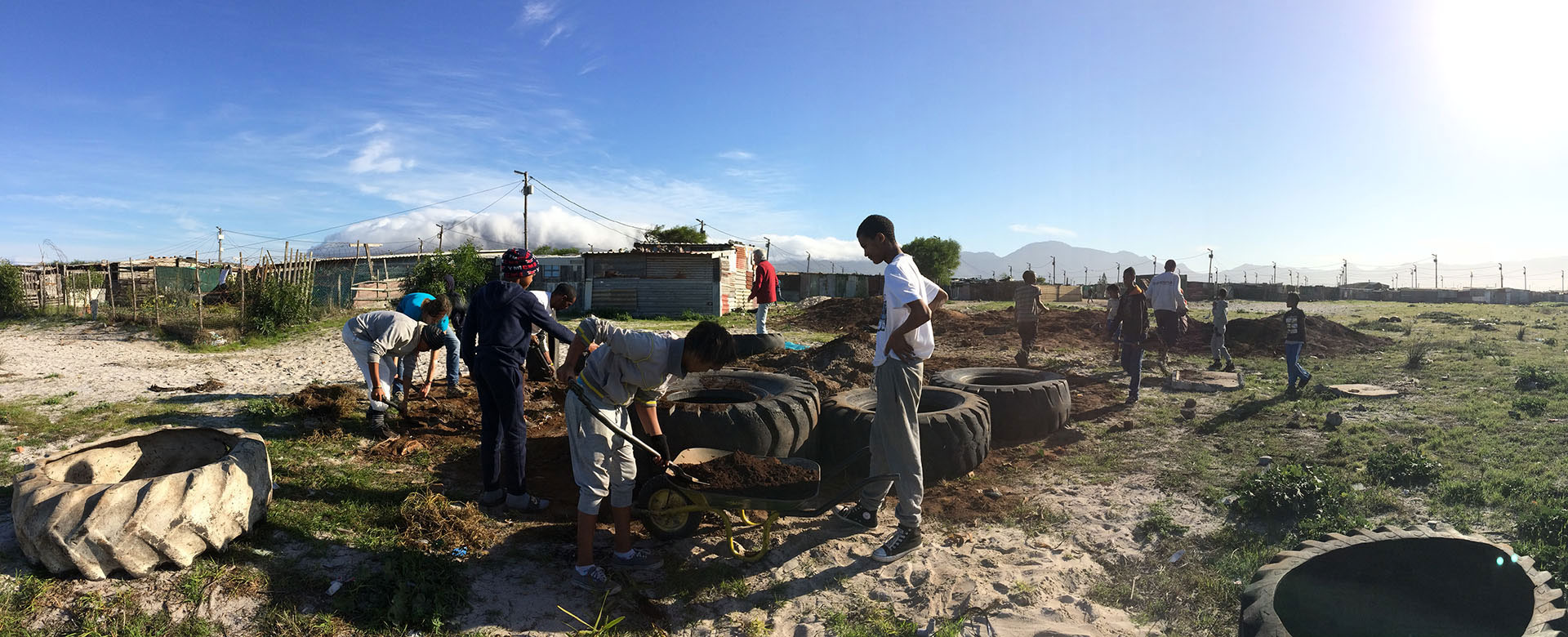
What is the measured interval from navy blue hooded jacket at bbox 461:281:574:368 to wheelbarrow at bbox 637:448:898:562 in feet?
4.22

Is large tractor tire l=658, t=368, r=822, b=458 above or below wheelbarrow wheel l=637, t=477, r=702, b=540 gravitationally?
above

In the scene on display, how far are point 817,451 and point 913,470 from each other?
6.30 feet

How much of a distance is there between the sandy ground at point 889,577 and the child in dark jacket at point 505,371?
69cm

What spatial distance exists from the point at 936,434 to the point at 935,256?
60.5 meters

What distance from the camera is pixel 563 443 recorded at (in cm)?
674

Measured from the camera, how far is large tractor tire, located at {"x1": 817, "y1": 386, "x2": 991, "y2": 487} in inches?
225

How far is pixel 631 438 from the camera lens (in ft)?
13.1

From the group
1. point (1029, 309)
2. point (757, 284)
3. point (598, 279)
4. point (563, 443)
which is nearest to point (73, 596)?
A: point (563, 443)

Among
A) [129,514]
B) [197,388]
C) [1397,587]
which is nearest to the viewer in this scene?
[1397,587]

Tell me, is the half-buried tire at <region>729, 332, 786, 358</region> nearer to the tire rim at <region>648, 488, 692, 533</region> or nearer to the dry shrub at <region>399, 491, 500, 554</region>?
the tire rim at <region>648, 488, 692, 533</region>

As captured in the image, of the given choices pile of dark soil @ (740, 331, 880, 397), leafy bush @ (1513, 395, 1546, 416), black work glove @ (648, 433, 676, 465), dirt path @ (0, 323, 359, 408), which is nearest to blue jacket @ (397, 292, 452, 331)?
dirt path @ (0, 323, 359, 408)

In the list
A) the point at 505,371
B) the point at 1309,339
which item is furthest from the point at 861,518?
the point at 1309,339

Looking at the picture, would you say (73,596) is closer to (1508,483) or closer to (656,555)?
(656,555)

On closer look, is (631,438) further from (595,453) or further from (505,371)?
(505,371)
